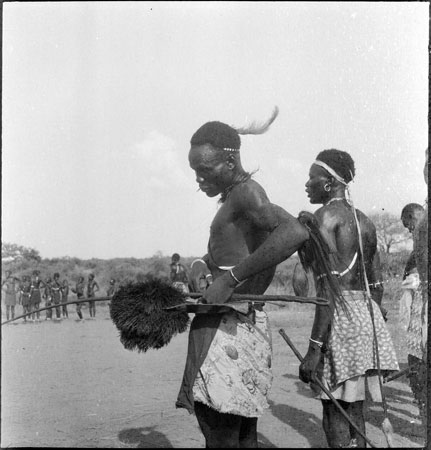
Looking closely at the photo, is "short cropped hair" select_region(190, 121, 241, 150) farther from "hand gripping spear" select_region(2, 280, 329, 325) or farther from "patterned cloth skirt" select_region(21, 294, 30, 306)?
"patterned cloth skirt" select_region(21, 294, 30, 306)

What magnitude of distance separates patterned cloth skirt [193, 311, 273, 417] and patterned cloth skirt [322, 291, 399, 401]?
2.65ft

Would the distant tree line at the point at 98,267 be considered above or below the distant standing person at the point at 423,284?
above

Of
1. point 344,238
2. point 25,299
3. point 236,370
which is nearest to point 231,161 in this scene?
point 236,370

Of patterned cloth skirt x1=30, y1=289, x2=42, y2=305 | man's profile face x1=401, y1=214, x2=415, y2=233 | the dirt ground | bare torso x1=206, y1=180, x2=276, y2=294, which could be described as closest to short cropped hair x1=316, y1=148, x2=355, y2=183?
man's profile face x1=401, y1=214, x2=415, y2=233

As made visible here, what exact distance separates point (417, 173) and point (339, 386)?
1818 mm

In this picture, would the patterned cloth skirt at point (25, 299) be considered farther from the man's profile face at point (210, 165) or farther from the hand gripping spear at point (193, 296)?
the man's profile face at point (210, 165)

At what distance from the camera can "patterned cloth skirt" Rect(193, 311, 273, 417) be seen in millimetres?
2410

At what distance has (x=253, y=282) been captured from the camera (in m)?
2.61

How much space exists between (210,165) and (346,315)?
1.22m

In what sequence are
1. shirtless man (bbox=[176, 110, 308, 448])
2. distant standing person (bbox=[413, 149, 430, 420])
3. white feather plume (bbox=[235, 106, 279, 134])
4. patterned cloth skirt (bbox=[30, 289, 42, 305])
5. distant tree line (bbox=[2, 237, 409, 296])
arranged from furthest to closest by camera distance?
distant tree line (bbox=[2, 237, 409, 296]) < patterned cloth skirt (bbox=[30, 289, 42, 305]) < distant standing person (bbox=[413, 149, 430, 420]) < white feather plume (bbox=[235, 106, 279, 134]) < shirtless man (bbox=[176, 110, 308, 448])

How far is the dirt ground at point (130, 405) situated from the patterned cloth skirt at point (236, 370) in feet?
6.16

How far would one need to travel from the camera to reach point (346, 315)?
322cm

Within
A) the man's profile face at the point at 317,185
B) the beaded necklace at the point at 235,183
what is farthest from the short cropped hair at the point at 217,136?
the man's profile face at the point at 317,185

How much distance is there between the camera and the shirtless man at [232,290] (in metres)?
2.38
